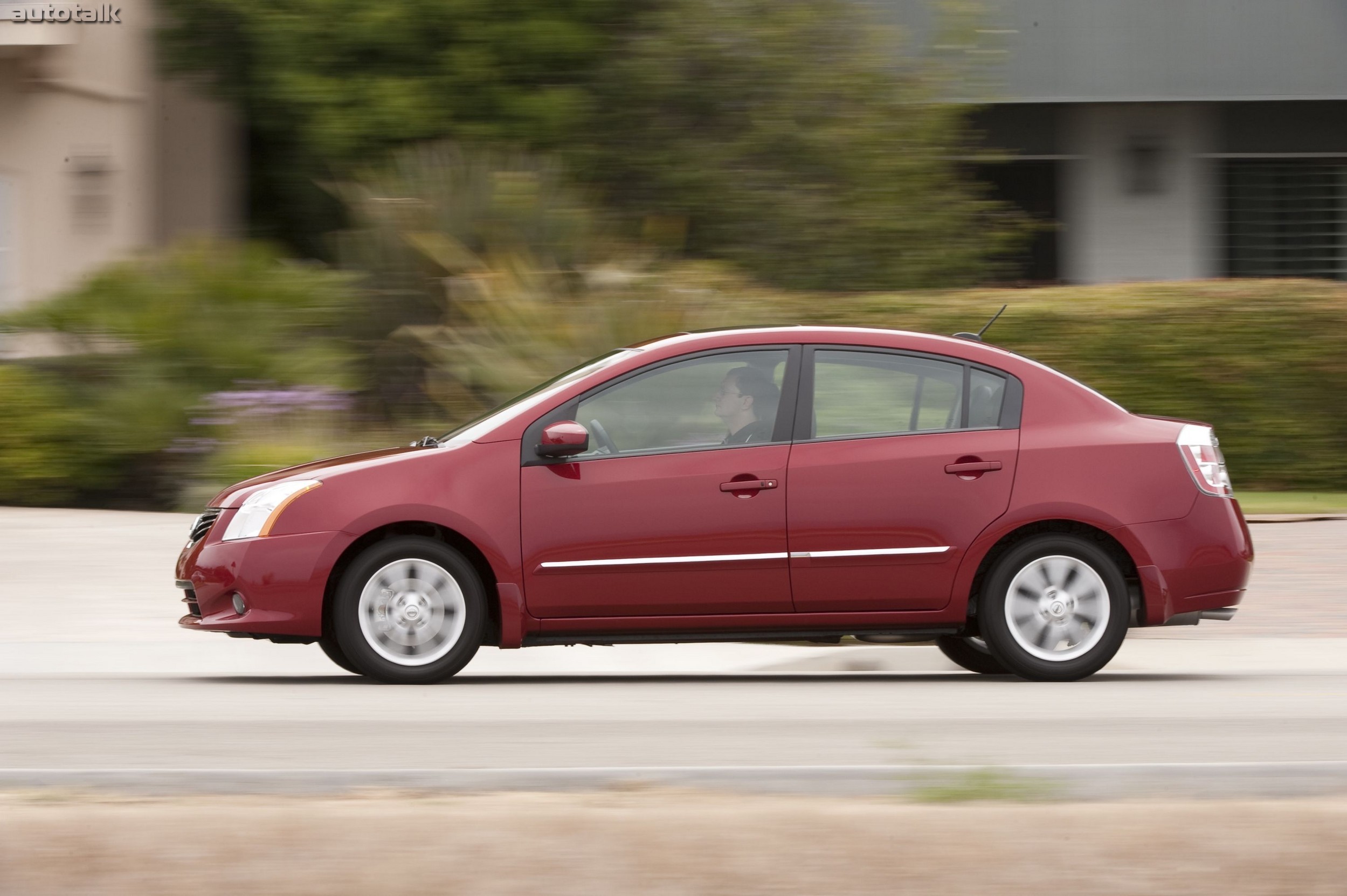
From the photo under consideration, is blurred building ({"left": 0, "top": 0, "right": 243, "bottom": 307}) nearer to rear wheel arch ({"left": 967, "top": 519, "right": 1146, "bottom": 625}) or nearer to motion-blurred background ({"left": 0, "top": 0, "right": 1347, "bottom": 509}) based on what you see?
motion-blurred background ({"left": 0, "top": 0, "right": 1347, "bottom": 509})

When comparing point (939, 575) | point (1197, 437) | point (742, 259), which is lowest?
point (939, 575)

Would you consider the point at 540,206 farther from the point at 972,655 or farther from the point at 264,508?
the point at 264,508

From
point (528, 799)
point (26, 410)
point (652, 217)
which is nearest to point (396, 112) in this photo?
point (652, 217)

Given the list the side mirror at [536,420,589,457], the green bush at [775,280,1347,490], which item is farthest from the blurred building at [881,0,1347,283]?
the side mirror at [536,420,589,457]

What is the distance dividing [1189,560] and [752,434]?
6.24 feet

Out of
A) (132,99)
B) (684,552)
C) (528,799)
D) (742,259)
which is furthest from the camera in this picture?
(132,99)

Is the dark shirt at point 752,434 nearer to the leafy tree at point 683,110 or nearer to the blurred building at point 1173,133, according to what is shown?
the leafy tree at point 683,110

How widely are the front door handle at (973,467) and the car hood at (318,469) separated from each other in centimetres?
217

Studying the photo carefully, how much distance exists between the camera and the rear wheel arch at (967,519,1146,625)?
7.75 m

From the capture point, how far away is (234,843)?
385 centimetres

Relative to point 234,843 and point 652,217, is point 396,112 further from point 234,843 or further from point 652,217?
point 234,843

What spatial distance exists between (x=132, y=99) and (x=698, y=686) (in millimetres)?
13103

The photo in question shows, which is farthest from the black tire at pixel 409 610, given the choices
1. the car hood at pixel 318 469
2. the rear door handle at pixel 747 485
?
the rear door handle at pixel 747 485

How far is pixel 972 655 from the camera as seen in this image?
339 inches
